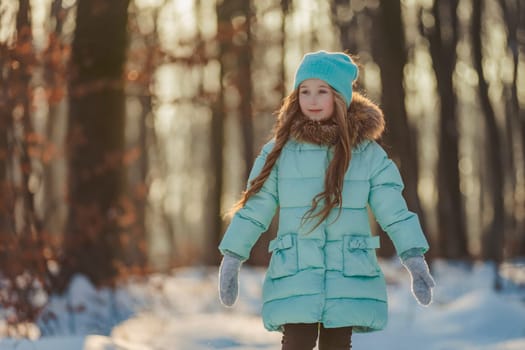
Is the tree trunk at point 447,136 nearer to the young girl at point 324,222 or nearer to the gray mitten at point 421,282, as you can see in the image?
the young girl at point 324,222

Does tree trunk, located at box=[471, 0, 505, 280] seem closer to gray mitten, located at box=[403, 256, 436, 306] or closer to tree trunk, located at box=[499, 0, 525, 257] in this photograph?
tree trunk, located at box=[499, 0, 525, 257]

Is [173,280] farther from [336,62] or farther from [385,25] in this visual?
[336,62]

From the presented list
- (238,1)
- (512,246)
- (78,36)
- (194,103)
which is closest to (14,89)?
(78,36)

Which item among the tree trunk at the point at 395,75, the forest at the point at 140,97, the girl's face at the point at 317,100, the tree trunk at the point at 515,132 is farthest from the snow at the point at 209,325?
the tree trunk at the point at 515,132

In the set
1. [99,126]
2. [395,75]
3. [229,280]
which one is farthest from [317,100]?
[395,75]

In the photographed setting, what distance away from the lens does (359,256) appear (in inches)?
→ 159

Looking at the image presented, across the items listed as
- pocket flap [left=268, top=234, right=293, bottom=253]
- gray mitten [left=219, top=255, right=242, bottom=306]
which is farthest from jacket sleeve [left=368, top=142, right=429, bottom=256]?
gray mitten [left=219, top=255, right=242, bottom=306]

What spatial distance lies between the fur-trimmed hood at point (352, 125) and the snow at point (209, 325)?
2.05 meters

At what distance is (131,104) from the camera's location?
1055 inches

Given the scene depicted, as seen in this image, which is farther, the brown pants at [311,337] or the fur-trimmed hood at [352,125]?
the fur-trimmed hood at [352,125]

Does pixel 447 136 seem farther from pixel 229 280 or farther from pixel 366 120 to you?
pixel 229 280

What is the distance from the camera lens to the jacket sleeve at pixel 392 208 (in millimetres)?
4055

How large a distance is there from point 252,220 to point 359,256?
1.76 feet

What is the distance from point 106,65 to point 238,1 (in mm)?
7603
